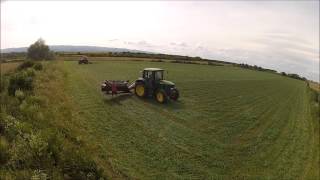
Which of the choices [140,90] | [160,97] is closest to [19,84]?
[140,90]

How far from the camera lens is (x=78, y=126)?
1745cm

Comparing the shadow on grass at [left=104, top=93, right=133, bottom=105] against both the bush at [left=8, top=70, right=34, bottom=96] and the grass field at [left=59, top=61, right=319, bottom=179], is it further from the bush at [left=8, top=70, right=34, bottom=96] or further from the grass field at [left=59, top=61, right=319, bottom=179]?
the bush at [left=8, top=70, right=34, bottom=96]

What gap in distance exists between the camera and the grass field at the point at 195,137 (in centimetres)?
1459

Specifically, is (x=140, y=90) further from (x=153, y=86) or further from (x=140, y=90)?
(x=153, y=86)

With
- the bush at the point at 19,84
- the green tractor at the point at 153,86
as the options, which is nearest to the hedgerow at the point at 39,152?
the bush at the point at 19,84

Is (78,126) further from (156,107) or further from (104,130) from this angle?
(156,107)

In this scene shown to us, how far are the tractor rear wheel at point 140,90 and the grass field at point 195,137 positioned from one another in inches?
22.0

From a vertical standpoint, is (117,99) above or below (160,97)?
below

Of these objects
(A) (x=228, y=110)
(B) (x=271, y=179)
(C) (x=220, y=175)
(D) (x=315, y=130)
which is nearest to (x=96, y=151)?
(C) (x=220, y=175)

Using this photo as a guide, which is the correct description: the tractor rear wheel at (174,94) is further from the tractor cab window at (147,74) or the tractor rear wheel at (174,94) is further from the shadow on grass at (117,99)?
the shadow on grass at (117,99)

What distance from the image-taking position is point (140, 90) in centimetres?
2653

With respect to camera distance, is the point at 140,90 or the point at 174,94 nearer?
the point at 140,90

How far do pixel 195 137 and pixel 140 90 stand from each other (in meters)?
8.83

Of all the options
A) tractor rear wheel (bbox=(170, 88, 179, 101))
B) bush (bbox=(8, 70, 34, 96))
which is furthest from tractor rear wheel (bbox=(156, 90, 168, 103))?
bush (bbox=(8, 70, 34, 96))
